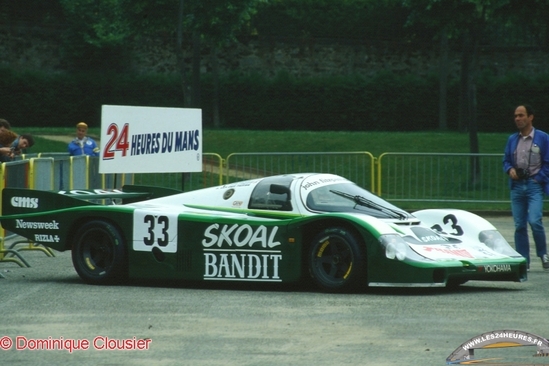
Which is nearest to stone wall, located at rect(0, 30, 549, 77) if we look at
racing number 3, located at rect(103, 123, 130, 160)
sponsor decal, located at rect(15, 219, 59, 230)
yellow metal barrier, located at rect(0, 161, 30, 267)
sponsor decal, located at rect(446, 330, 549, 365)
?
yellow metal barrier, located at rect(0, 161, 30, 267)

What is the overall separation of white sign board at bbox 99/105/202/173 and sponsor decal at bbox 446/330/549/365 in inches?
298

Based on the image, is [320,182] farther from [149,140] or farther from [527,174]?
[149,140]

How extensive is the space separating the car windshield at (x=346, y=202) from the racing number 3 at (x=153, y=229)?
4.60 ft

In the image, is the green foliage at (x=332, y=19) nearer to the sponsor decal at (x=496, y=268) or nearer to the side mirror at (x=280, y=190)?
the side mirror at (x=280, y=190)

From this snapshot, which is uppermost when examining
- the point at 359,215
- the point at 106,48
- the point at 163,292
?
the point at 106,48

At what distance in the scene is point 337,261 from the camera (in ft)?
35.4

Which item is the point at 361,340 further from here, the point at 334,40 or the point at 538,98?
the point at 334,40

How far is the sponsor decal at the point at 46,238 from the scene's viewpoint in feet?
39.3

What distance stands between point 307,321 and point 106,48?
38.0 meters

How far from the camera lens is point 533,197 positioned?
12664 millimetres

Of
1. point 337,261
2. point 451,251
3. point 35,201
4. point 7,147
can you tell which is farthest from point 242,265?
point 7,147

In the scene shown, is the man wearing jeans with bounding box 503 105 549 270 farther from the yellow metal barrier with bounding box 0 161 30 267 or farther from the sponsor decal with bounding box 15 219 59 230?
the yellow metal barrier with bounding box 0 161 30 267

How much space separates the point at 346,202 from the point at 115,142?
417cm

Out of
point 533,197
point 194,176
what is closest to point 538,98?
point 194,176
